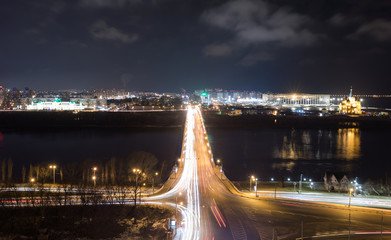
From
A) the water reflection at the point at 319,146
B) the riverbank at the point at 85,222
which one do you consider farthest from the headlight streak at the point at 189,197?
the water reflection at the point at 319,146

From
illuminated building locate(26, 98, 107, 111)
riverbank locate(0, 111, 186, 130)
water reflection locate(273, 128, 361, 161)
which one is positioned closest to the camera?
water reflection locate(273, 128, 361, 161)

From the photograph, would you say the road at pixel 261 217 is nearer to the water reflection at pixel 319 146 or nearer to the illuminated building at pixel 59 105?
the water reflection at pixel 319 146

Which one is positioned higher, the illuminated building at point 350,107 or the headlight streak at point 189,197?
the illuminated building at point 350,107

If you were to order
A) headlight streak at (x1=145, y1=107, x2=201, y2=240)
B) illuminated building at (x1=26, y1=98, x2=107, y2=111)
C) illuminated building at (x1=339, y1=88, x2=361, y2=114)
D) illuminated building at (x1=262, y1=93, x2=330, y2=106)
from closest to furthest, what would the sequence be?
headlight streak at (x1=145, y1=107, x2=201, y2=240)
illuminated building at (x1=339, y1=88, x2=361, y2=114)
illuminated building at (x1=26, y1=98, x2=107, y2=111)
illuminated building at (x1=262, y1=93, x2=330, y2=106)

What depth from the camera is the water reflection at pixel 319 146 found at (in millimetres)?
12821

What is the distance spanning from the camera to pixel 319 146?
15.1 m

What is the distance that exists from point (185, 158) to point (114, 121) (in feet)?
48.7

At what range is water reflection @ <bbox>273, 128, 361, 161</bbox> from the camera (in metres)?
12.8

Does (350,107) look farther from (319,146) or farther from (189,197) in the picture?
(189,197)

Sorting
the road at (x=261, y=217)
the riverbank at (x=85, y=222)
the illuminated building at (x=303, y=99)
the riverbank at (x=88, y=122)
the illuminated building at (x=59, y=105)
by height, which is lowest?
the riverbank at (x=85, y=222)

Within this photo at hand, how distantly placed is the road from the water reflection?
714 cm

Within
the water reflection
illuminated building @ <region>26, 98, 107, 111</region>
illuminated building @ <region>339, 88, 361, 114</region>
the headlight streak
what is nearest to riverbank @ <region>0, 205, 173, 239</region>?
the headlight streak

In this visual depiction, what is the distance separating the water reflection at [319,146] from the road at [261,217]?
7.14m

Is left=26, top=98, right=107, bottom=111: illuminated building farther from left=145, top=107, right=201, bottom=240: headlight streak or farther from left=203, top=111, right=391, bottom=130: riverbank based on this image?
left=145, top=107, right=201, bottom=240: headlight streak
